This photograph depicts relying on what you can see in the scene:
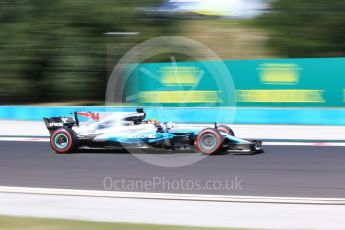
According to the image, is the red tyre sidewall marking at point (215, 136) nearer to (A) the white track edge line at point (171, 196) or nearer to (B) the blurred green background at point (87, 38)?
(A) the white track edge line at point (171, 196)

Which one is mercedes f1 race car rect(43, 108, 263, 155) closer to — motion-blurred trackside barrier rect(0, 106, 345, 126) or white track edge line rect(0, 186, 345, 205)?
white track edge line rect(0, 186, 345, 205)

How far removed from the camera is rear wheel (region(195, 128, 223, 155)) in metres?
9.91

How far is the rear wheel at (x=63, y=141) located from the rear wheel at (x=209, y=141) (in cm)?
227

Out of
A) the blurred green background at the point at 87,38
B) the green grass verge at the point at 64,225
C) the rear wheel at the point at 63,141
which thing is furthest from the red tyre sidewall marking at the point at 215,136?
the blurred green background at the point at 87,38

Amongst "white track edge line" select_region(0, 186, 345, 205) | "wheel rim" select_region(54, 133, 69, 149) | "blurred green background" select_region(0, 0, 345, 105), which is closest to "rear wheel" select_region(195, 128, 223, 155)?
"wheel rim" select_region(54, 133, 69, 149)

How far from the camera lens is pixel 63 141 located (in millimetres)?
10812

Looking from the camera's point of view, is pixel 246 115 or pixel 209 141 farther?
pixel 246 115

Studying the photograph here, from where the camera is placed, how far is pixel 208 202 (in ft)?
21.3

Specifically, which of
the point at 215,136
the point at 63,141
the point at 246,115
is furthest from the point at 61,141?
the point at 246,115

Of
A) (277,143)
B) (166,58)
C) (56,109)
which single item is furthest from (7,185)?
(166,58)

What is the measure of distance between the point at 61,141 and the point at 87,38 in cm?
1405

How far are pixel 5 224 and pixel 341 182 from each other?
431cm

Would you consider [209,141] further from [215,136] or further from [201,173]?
[201,173]

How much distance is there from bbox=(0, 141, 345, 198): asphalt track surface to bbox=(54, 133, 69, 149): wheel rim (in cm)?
22
